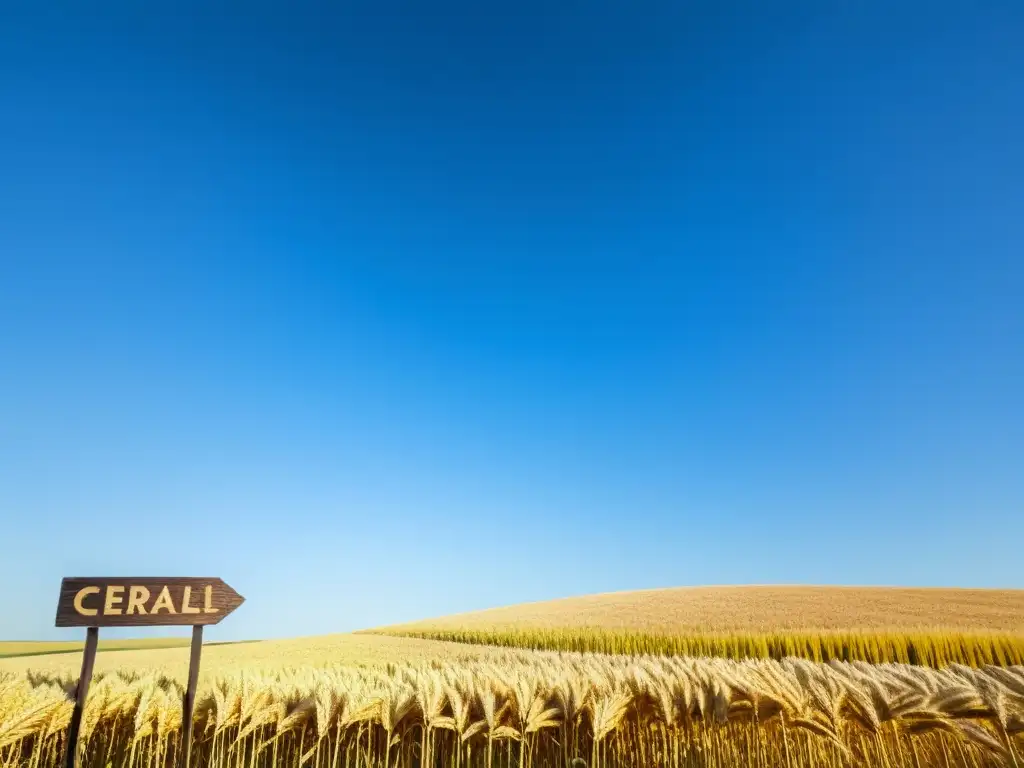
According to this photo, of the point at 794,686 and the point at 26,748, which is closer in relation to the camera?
the point at 794,686

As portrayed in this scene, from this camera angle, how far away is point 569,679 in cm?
686

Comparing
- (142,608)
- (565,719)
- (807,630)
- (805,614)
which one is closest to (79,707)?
(142,608)

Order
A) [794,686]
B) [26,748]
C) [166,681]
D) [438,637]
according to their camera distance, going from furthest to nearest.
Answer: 1. [438,637]
2. [166,681]
3. [26,748]
4. [794,686]

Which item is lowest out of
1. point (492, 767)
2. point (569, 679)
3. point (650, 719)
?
point (492, 767)

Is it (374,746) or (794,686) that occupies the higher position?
(794,686)

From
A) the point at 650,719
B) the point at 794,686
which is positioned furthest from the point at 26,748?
the point at 794,686

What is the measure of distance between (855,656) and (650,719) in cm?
1188

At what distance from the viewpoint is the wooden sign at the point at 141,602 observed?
23.0 ft

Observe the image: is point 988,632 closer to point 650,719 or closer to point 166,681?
point 650,719

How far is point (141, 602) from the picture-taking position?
23.7 feet

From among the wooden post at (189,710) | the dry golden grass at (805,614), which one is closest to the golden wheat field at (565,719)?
the wooden post at (189,710)

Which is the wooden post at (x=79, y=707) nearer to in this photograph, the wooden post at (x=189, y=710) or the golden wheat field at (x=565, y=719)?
the golden wheat field at (x=565, y=719)

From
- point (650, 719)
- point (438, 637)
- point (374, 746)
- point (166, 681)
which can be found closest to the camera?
point (650, 719)

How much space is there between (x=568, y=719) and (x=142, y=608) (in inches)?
206
